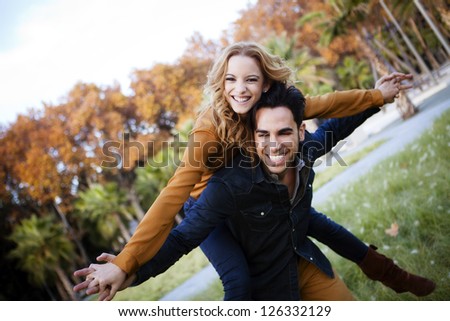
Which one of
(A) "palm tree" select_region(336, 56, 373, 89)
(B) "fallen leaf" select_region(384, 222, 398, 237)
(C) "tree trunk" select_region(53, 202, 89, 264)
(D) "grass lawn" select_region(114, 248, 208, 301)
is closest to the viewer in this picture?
(B) "fallen leaf" select_region(384, 222, 398, 237)

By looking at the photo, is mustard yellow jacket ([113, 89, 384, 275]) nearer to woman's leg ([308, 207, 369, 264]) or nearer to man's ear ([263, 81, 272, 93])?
man's ear ([263, 81, 272, 93])

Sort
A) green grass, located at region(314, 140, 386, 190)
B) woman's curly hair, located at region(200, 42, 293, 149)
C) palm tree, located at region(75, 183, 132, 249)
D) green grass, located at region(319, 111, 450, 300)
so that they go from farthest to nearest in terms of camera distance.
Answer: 1. palm tree, located at region(75, 183, 132, 249)
2. green grass, located at region(314, 140, 386, 190)
3. green grass, located at region(319, 111, 450, 300)
4. woman's curly hair, located at region(200, 42, 293, 149)

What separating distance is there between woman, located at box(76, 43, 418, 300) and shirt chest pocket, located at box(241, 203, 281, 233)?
11.8 inches

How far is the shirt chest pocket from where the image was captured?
1.80 metres

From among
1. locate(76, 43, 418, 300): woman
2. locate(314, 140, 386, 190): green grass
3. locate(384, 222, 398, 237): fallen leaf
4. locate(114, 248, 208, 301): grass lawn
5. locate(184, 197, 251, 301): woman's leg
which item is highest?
locate(76, 43, 418, 300): woman

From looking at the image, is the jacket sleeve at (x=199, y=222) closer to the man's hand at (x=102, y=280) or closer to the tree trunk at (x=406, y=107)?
the man's hand at (x=102, y=280)

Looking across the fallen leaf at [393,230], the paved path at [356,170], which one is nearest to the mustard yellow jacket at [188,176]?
the fallen leaf at [393,230]

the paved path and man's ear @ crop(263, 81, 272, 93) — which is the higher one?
man's ear @ crop(263, 81, 272, 93)

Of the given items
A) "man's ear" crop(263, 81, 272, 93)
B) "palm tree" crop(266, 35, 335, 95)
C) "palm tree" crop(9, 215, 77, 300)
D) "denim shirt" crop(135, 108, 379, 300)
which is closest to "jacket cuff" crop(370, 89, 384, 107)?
"denim shirt" crop(135, 108, 379, 300)

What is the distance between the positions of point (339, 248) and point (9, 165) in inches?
180

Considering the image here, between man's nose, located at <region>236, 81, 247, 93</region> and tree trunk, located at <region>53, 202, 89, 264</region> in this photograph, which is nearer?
man's nose, located at <region>236, 81, 247, 93</region>

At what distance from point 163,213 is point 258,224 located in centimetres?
49

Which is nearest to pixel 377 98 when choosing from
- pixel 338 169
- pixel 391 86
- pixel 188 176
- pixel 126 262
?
pixel 391 86
